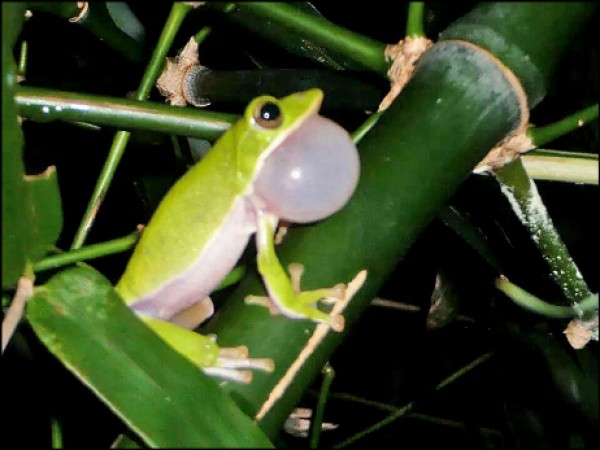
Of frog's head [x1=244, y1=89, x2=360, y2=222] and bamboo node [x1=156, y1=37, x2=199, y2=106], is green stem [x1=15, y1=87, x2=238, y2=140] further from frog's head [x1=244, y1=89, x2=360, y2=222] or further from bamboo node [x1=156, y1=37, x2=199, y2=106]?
bamboo node [x1=156, y1=37, x2=199, y2=106]

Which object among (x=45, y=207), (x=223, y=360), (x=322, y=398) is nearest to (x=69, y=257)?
(x=45, y=207)

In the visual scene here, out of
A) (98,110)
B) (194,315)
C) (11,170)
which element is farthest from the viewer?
(194,315)

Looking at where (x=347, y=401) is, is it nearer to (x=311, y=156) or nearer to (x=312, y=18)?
(x=311, y=156)

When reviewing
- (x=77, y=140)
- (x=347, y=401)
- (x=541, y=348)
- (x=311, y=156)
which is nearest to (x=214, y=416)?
(x=311, y=156)

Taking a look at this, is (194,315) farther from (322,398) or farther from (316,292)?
(316,292)

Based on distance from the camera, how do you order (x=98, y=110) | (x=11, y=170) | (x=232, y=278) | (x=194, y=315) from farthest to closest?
(x=194, y=315), (x=232, y=278), (x=98, y=110), (x=11, y=170)

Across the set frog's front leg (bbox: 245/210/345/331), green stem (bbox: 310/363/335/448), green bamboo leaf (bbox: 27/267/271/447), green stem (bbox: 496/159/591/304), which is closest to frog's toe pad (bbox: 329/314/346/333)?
frog's front leg (bbox: 245/210/345/331)

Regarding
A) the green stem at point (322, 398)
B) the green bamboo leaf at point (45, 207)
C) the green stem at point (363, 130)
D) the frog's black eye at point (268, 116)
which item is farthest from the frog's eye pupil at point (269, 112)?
the green stem at point (322, 398)
